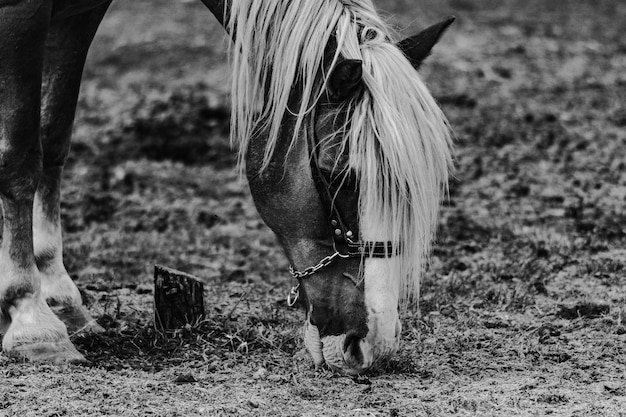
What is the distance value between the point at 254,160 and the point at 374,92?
558mm

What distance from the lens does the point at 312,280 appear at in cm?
354

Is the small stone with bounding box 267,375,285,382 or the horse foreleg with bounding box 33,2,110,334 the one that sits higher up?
the horse foreleg with bounding box 33,2,110,334

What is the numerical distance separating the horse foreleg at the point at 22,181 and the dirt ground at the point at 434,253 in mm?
153

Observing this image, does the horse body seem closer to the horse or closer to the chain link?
the horse

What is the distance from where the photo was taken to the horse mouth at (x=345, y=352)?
11.3ft

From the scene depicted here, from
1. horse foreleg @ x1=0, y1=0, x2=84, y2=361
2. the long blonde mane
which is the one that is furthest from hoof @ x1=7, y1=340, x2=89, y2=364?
the long blonde mane

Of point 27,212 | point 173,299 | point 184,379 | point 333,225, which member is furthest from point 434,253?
point 27,212

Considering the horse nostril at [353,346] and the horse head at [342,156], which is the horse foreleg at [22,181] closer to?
the horse head at [342,156]

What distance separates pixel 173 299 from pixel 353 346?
1.14 meters

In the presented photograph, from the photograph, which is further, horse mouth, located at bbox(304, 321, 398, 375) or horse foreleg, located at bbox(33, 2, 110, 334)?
horse foreleg, located at bbox(33, 2, 110, 334)

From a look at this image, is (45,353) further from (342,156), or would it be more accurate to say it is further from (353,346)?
(342,156)

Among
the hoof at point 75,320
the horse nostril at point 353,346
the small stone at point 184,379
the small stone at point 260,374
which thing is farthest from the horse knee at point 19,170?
the horse nostril at point 353,346

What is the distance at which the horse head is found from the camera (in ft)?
11.1

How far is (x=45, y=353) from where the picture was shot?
3.77 meters
